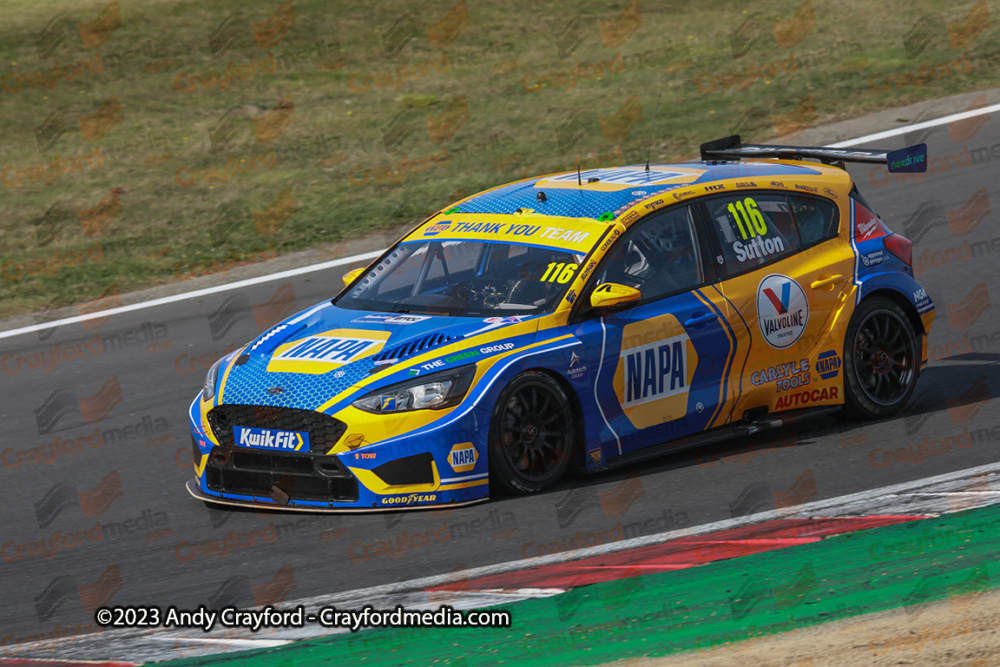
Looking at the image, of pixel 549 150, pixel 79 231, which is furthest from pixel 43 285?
pixel 549 150

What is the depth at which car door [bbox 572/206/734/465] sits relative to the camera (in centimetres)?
759

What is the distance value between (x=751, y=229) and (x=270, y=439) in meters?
3.21

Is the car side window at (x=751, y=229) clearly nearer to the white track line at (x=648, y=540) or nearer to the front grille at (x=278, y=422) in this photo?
the white track line at (x=648, y=540)

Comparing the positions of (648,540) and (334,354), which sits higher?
(334,354)

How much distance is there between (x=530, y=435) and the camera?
732 cm

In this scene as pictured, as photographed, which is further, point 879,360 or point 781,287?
point 879,360

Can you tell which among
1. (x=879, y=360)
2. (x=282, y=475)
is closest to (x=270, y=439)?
(x=282, y=475)

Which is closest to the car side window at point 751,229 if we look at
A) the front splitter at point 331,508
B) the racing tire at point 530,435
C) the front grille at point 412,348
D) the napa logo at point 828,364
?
the napa logo at point 828,364

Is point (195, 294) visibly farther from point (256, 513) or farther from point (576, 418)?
point (576, 418)

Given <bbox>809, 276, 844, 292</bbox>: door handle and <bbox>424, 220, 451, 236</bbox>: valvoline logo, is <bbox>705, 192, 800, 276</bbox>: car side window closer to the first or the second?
<bbox>809, 276, 844, 292</bbox>: door handle

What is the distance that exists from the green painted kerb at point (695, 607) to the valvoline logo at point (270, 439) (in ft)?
5.94

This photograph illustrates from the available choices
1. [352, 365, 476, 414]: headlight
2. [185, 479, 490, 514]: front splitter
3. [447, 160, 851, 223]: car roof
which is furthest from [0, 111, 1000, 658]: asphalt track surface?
[447, 160, 851, 223]: car roof

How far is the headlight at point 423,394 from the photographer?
705 cm

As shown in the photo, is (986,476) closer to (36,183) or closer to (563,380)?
(563,380)
